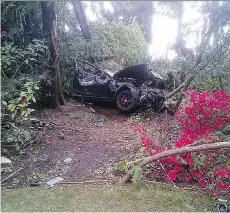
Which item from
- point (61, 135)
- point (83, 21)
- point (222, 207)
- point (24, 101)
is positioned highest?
point (83, 21)

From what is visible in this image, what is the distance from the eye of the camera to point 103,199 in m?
4.06

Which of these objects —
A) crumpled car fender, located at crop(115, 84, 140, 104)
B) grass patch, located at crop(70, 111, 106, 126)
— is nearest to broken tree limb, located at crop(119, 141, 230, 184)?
grass patch, located at crop(70, 111, 106, 126)

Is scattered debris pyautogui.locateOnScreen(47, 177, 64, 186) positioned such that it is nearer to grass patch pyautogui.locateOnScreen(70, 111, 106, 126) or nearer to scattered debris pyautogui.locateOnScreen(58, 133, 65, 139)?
scattered debris pyautogui.locateOnScreen(58, 133, 65, 139)

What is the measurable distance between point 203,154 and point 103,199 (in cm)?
220

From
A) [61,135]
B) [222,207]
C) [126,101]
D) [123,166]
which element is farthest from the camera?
[126,101]

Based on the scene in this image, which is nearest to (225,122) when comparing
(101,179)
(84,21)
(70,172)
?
(101,179)

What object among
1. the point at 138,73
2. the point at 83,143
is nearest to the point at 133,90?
the point at 138,73

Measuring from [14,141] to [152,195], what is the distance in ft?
10.7

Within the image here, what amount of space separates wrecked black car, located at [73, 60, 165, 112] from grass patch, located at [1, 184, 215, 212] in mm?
4807

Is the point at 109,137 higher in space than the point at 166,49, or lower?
lower

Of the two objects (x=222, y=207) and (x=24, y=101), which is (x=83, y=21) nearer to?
(x=24, y=101)

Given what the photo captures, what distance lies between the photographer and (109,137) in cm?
732

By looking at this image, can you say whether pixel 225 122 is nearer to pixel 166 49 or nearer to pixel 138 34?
pixel 166 49

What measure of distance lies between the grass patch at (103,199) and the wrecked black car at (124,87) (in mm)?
4807
